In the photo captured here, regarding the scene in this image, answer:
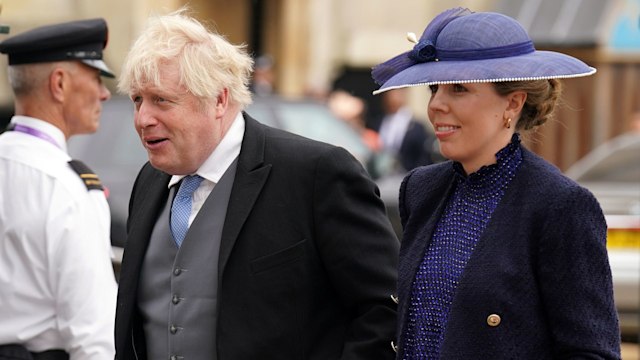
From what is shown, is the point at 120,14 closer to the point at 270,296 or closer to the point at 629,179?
the point at 629,179

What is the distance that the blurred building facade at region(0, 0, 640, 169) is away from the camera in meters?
16.9

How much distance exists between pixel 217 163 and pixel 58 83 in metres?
1.16

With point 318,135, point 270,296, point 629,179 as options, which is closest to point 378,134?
point 318,135

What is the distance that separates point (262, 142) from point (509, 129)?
86 cm

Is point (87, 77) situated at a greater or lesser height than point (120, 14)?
greater

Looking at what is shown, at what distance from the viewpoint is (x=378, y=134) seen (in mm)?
17031

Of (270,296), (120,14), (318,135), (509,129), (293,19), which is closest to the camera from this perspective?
(509,129)

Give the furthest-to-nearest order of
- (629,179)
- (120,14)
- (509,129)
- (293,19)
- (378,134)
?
(293,19), (120,14), (378,134), (629,179), (509,129)

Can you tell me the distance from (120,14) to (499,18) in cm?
2007

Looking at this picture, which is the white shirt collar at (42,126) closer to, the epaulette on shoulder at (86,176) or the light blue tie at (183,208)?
the epaulette on shoulder at (86,176)

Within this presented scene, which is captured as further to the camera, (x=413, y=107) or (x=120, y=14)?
(x=413, y=107)

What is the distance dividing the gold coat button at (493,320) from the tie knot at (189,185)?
43.0 inches

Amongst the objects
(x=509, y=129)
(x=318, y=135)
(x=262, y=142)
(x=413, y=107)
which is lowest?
(x=413, y=107)

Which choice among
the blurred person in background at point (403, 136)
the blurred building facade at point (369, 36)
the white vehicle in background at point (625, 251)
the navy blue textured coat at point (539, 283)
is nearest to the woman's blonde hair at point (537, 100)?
the navy blue textured coat at point (539, 283)
